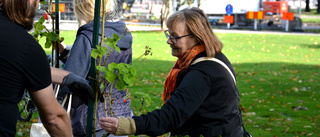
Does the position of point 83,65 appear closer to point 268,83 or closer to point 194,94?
point 194,94

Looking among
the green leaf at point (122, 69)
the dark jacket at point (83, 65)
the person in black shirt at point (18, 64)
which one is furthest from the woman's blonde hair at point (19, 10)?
the dark jacket at point (83, 65)

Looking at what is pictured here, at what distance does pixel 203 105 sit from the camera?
8.52ft

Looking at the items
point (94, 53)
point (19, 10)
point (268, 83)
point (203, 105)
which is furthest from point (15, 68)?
point (268, 83)

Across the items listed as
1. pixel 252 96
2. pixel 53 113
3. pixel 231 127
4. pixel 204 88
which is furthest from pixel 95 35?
pixel 252 96

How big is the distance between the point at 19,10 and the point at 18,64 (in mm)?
251

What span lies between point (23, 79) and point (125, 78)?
0.50m

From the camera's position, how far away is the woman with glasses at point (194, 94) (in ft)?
7.67

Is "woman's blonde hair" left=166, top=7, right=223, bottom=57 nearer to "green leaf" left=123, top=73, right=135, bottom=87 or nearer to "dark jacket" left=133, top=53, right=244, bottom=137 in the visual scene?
"dark jacket" left=133, top=53, right=244, bottom=137

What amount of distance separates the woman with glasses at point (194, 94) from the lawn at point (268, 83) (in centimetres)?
21

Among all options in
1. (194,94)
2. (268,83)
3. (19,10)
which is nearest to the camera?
(19,10)

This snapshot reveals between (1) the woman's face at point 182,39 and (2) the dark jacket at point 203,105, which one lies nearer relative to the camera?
(2) the dark jacket at point 203,105

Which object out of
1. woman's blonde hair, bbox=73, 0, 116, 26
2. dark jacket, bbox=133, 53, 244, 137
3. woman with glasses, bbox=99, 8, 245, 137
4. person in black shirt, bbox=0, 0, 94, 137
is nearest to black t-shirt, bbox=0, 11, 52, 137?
person in black shirt, bbox=0, 0, 94, 137

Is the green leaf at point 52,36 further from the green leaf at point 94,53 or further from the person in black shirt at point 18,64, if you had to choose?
the person in black shirt at point 18,64

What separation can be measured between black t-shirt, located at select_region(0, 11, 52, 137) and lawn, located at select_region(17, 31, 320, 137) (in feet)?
2.09
